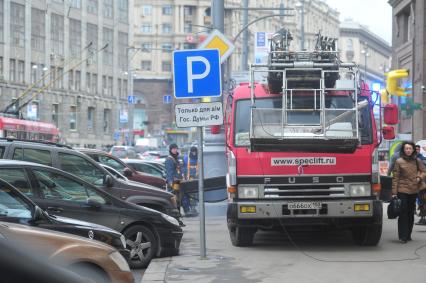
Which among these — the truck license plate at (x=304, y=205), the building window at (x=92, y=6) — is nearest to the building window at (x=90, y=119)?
the building window at (x=92, y=6)

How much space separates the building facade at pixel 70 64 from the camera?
1973 inches

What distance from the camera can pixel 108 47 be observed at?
67250 mm

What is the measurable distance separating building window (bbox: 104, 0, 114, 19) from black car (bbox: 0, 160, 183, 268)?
51348mm

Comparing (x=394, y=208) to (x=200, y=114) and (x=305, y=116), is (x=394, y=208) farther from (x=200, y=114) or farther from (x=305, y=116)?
(x=200, y=114)

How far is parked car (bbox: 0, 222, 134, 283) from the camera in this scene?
5664mm

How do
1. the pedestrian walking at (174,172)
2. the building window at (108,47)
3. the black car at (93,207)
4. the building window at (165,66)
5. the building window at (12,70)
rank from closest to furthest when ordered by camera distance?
the black car at (93,207) < the pedestrian walking at (174,172) < the building window at (12,70) < the building window at (108,47) < the building window at (165,66)

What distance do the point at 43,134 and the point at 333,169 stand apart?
32.0 metres

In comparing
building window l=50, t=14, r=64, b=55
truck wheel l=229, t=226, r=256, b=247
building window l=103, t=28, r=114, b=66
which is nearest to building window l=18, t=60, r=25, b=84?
building window l=50, t=14, r=64, b=55

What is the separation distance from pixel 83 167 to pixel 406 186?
550cm

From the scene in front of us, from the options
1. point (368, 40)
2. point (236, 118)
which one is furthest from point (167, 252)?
point (368, 40)

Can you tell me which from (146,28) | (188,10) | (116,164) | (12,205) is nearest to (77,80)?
(146,28)

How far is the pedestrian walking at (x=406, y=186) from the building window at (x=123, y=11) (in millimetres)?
54575

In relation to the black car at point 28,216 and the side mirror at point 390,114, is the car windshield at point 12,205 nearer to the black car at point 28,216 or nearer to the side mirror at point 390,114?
the black car at point 28,216

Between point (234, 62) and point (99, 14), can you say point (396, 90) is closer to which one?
point (99, 14)
